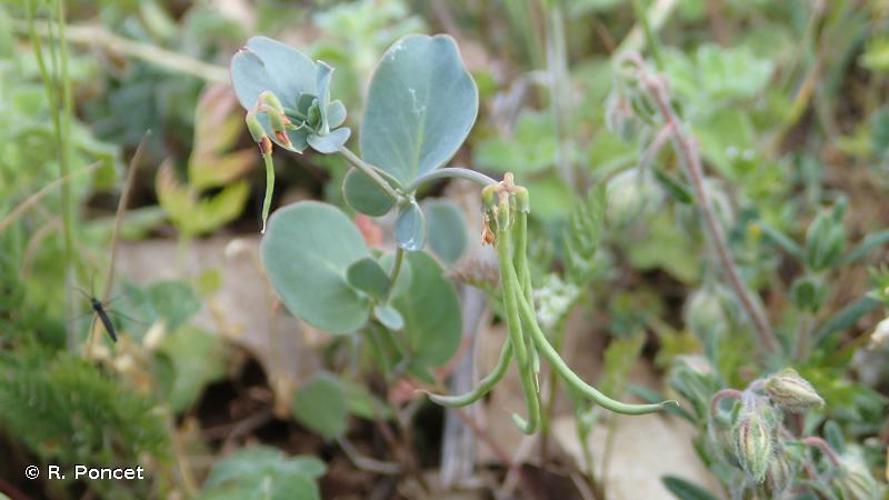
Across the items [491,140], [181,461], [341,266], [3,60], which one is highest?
[3,60]

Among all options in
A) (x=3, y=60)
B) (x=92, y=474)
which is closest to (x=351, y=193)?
(x=92, y=474)

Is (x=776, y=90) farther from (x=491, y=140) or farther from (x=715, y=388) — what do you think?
(x=715, y=388)

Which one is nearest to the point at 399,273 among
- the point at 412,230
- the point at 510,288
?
the point at 412,230

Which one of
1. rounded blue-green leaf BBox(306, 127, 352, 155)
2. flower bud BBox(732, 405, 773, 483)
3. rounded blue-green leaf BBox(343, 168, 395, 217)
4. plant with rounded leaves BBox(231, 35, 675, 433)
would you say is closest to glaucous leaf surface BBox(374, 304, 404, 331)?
plant with rounded leaves BBox(231, 35, 675, 433)

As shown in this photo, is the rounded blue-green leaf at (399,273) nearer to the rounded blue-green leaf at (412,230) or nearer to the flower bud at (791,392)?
the rounded blue-green leaf at (412,230)

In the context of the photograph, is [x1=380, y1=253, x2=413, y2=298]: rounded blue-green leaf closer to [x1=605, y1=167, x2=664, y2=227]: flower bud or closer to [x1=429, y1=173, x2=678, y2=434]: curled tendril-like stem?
[x1=429, y1=173, x2=678, y2=434]: curled tendril-like stem

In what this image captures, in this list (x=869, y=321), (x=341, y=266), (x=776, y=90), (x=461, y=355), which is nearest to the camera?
(x=341, y=266)
